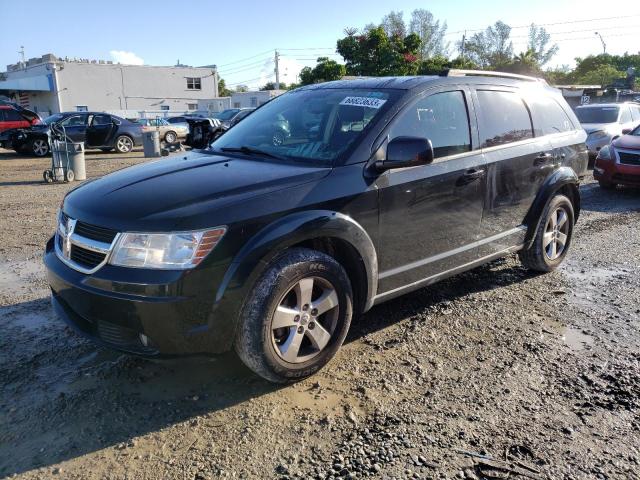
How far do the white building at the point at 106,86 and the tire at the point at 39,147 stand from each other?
118 ft

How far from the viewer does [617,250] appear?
6.06m

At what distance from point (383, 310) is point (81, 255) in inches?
93.9

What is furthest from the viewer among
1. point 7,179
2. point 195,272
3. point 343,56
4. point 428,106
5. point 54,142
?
point 343,56

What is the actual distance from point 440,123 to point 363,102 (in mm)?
626

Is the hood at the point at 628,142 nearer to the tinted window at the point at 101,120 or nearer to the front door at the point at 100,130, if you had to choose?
the front door at the point at 100,130

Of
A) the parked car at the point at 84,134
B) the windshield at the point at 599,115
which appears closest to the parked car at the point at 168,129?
the parked car at the point at 84,134

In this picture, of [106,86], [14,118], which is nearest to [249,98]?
[106,86]

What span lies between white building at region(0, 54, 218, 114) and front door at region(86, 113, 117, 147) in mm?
35555

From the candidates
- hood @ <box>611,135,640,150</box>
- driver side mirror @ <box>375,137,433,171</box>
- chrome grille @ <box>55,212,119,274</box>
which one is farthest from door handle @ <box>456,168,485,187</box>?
hood @ <box>611,135,640,150</box>

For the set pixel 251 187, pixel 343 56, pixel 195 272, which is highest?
pixel 343 56

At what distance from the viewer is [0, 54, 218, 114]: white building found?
48.8m

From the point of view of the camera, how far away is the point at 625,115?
44.0 ft

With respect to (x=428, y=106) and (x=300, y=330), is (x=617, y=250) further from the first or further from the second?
(x=300, y=330)

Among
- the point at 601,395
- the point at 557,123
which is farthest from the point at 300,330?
the point at 557,123
